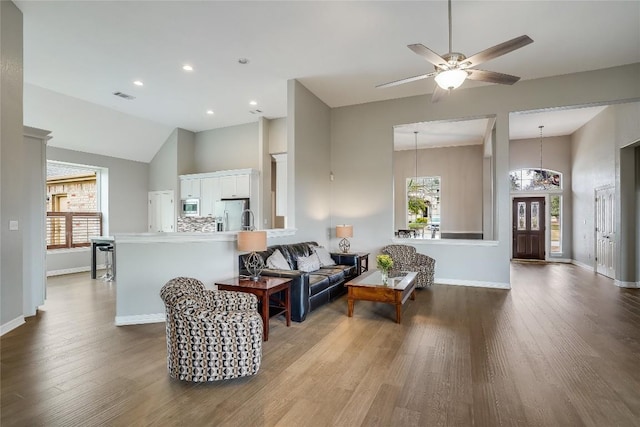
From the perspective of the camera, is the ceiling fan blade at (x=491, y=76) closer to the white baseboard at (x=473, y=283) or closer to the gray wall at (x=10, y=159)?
the white baseboard at (x=473, y=283)

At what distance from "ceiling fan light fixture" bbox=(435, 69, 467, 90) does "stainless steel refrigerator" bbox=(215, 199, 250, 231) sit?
17.2 ft

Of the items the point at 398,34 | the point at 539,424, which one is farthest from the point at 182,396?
the point at 398,34

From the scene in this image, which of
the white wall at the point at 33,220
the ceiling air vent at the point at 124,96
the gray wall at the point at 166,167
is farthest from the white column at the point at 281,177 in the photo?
the white wall at the point at 33,220

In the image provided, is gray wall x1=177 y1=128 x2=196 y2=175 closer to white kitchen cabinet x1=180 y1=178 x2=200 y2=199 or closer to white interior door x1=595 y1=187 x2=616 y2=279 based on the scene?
white kitchen cabinet x1=180 y1=178 x2=200 y2=199

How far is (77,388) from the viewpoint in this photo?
98.5 inches

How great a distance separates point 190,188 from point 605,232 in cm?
973

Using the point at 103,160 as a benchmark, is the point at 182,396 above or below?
below

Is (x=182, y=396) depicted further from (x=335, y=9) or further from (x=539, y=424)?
(x=335, y=9)

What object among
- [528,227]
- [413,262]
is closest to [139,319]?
[413,262]

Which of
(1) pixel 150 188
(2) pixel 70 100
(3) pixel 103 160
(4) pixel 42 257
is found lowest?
(4) pixel 42 257

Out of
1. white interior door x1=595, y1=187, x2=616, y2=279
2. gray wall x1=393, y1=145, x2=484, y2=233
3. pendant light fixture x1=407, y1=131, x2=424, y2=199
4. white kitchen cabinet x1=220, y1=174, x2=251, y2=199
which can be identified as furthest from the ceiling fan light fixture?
pendant light fixture x1=407, y1=131, x2=424, y2=199

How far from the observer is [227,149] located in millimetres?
8664

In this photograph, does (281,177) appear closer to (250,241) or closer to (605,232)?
(250,241)

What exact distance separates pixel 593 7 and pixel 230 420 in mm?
5546
